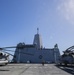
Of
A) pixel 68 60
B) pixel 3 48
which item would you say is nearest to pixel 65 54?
pixel 68 60

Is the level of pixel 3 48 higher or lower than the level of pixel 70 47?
lower

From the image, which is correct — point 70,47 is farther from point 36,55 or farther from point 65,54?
point 36,55

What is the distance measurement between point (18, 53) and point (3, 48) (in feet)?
296

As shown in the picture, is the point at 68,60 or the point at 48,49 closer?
the point at 68,60

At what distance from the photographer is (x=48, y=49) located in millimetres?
134625

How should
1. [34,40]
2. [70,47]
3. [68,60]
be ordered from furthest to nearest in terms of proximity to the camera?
[34,40] → [68,60] → [70,47]

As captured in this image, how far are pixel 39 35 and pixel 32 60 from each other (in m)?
30.6

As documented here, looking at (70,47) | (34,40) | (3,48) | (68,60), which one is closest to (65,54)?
(68,60)

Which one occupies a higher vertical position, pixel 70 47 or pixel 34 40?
pixel 34 40

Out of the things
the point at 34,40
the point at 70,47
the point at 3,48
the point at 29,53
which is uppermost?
the point at 34,40

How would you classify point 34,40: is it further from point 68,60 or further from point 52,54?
point 68,60

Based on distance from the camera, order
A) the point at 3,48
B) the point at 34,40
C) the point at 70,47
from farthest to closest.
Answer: the point at 34,40
the point at 70,47
the point at 3,48

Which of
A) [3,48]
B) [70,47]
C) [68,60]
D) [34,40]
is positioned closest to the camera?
[3,48]

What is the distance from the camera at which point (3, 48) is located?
45531mm
